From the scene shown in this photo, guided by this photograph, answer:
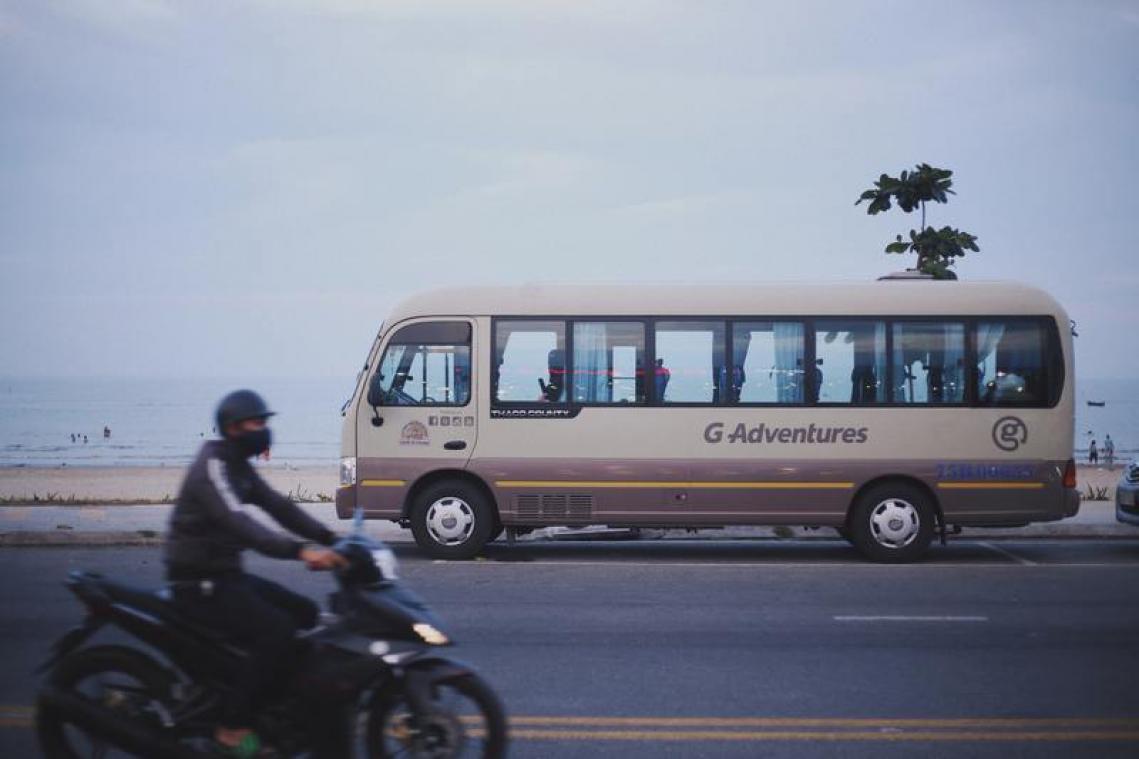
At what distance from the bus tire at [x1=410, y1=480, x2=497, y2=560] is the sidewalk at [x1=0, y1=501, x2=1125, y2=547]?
83.0 inches

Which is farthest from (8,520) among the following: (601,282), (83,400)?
(83,400)

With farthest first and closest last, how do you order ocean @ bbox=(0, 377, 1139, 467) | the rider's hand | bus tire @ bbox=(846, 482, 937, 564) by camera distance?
ocean @ bbox=(0, 377, 1139, 467)
bus tire @ bbox=(846, 482, 937, 564)
the rider's hand

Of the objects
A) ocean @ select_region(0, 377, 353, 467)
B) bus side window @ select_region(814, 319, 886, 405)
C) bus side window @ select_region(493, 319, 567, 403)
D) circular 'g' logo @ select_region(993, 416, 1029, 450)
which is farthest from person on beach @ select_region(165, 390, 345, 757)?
ocean @ select_region(0, 377, 353, 467)

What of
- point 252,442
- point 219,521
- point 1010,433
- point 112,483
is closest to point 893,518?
point 1010,433

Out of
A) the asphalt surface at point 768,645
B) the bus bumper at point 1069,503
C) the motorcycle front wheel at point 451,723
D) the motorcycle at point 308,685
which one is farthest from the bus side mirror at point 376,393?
the motorcycle front wheel at point 451,723

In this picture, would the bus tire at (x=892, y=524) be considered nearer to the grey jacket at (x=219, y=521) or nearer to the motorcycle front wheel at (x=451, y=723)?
the motorcycle front wheel at (x=451, y=723)

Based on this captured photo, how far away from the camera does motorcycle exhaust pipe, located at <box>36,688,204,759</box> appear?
521 centimetres

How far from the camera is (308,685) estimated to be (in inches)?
199

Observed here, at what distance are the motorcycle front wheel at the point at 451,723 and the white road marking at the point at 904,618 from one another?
206 inches

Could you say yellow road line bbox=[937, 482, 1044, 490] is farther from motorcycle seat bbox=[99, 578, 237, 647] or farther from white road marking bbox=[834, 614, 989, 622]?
motorcycle seat bbox=[99, 578, 237, 647]

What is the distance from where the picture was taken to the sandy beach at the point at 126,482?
93.2 ft

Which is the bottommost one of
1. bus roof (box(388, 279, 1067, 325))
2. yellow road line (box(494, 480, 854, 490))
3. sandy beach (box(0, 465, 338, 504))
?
sandy beach (box(0, 465, 338, 504))

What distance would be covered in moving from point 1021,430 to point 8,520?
13.4m

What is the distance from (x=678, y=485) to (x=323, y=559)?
29.0ft
